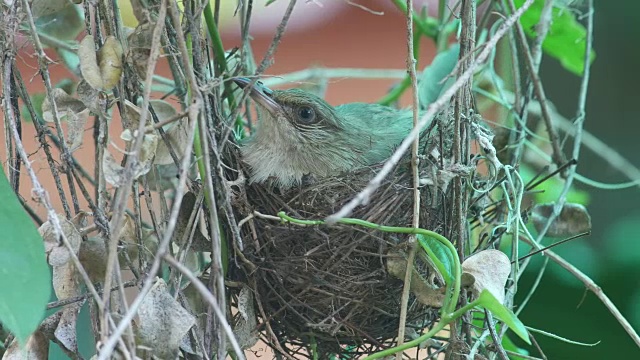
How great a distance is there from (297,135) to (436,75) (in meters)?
0.32

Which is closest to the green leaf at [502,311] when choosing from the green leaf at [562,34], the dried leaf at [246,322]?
the dried leaf at [246,322]

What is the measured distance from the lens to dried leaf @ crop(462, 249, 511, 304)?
96cm

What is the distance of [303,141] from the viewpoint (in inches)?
56.3

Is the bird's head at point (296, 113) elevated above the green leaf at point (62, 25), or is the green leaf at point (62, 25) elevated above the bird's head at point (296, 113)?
the green leaf at point (62, 25)

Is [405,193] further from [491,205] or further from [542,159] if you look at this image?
[542,159]

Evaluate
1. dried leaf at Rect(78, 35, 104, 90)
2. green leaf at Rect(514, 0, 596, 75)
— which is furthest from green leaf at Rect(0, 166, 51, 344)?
green leaf at Rect(514, 0, 596, 75)

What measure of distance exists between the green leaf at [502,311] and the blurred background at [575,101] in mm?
874

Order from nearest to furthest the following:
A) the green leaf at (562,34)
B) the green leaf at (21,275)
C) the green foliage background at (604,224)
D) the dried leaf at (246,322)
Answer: the green leaf at (21,275) < the dried leaf at (246,322) < the green leaf at (562,34) < the green foliage background at (604,224)

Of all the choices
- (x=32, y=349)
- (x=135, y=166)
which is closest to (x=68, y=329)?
(x=32, y=349)

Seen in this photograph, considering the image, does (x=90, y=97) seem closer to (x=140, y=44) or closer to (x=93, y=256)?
(x=140, y=44)

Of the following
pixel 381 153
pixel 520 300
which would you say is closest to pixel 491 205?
pixel 381 153

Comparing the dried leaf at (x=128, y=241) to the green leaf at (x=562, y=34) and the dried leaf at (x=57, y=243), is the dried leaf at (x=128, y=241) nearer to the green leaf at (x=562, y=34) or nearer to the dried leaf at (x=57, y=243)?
the dried leaf at (x=57, y=243)

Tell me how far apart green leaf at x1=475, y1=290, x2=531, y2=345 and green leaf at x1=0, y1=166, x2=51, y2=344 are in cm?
48

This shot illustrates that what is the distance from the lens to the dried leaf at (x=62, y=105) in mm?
1022
